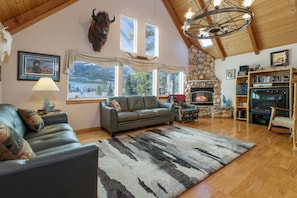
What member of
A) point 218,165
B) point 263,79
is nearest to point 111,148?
point 218,165

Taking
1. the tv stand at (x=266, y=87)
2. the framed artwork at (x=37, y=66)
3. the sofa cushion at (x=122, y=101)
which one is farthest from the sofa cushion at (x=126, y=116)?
the tv stand at (x=266, y=87)

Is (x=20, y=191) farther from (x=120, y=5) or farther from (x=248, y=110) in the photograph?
(x=248, y=110)

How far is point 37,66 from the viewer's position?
134 inches

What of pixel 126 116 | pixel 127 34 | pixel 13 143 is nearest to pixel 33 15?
pixel 127 34

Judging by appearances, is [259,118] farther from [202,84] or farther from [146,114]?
[146,114]

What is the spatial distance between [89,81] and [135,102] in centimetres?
142

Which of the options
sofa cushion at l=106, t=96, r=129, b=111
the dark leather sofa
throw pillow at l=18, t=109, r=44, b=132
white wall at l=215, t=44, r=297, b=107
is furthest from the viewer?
white wall at l=215, t=44, r=297, b=107

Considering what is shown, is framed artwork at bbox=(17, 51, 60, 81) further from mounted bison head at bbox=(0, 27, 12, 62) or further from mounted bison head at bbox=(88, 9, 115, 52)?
mounted bison head at bbox=(88, 9, 115, 52)

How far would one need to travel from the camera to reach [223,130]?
13.8 ft

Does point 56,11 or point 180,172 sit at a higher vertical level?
point 56,11

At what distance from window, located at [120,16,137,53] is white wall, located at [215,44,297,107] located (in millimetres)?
3694

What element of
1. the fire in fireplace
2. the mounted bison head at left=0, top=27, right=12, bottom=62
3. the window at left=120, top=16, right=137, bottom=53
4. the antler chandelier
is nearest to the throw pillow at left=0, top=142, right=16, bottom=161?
the mounted bison head at left=0, top=27, right=12, bottom=62

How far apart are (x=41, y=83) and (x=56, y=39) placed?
4.05 ft

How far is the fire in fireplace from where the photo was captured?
636 centimetres
